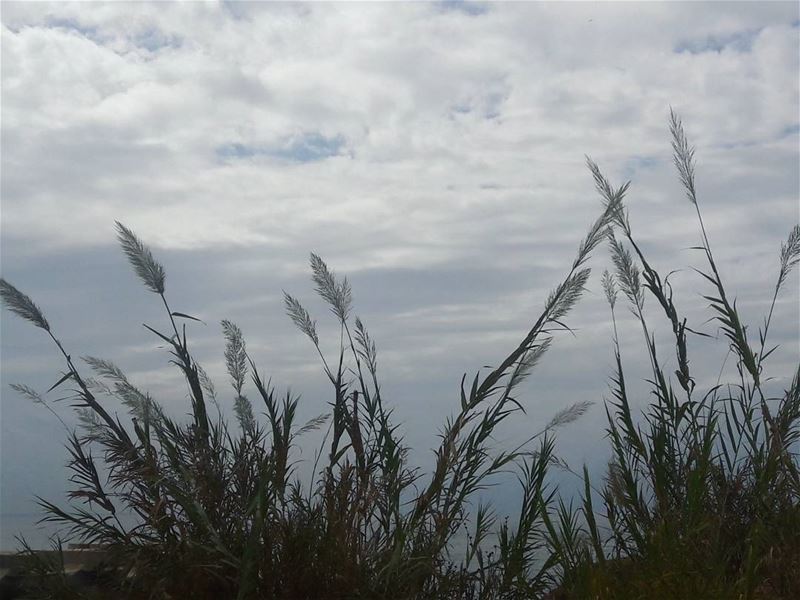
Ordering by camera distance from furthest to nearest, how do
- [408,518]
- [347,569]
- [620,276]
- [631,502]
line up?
[620,276], [631,502], [408,518], [347,569]

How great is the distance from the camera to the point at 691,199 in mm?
4590

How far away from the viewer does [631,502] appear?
3.90m

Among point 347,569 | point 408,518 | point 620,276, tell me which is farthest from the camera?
point 620,276

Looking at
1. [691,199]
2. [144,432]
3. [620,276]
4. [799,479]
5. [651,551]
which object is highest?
[691,199]

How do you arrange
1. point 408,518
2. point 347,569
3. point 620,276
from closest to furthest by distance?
point 347,569 < point 408,518 < point 620,276

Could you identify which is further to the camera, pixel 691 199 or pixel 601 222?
pixel 691 199

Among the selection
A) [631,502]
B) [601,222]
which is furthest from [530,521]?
[601,222]

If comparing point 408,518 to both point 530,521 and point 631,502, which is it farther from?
point 631,502

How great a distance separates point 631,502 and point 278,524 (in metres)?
1.44

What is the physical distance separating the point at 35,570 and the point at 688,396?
276 cm

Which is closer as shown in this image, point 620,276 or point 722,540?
point 722,540

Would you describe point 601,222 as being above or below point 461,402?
above

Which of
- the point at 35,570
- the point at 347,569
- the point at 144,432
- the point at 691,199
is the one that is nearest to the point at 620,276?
the point at 691,199

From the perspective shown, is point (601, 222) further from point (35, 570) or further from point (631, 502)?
point (35, 570)
